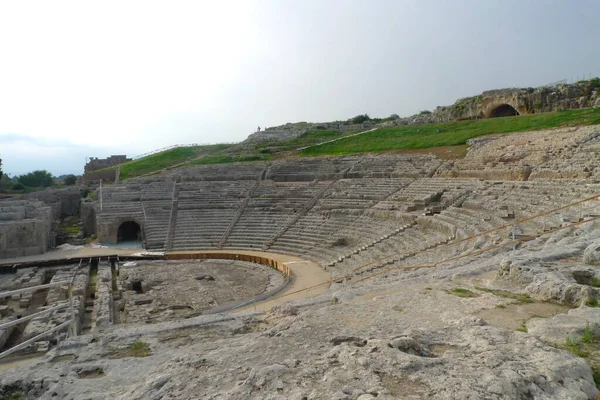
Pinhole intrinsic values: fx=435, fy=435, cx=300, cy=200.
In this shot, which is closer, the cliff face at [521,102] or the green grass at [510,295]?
the green grass at [510,295]

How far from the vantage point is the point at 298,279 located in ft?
51.7

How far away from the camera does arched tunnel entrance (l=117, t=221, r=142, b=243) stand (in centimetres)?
2673

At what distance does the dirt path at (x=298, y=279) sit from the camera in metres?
12.5

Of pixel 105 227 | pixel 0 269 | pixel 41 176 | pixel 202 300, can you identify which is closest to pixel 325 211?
pixel 202 300

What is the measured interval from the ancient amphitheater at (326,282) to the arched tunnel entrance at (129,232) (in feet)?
0.84

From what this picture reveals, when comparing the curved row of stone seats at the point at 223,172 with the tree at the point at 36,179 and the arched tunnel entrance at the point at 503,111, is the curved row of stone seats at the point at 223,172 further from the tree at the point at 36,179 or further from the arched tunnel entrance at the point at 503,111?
the arched tunnel entrance at the point at 503,111

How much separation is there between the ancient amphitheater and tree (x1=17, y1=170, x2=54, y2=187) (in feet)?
38.6

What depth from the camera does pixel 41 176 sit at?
139 ft

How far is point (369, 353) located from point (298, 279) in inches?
470

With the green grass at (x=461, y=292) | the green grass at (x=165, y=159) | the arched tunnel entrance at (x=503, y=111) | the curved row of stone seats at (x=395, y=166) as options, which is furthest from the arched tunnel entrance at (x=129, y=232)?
the arched tunnel entrance at (x=503, y=111)

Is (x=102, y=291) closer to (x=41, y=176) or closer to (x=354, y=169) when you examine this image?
(x=354, y=169)

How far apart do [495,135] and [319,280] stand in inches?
717

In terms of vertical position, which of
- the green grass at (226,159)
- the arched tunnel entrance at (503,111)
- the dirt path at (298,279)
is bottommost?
the dirt path at (298,279)

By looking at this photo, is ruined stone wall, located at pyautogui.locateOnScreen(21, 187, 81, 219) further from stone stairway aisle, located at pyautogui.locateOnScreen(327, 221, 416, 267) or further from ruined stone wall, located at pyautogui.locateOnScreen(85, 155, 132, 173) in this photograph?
stone stairway aisle, located at pyautogui.locateOnScreen(327, 221, 416, 267)
